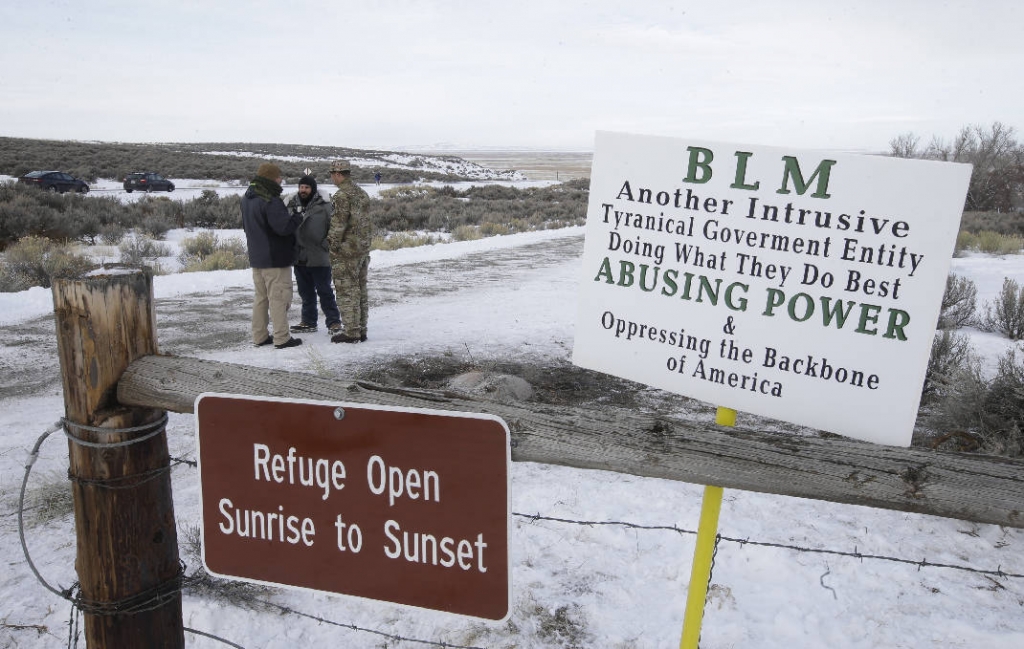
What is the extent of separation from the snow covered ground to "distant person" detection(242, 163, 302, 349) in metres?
2.16

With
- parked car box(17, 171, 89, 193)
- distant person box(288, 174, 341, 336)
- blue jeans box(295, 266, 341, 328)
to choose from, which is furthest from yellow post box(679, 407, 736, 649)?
parked car box(17, 171, 89, 193)

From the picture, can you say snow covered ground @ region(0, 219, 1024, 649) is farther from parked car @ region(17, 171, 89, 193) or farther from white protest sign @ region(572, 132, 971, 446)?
parked car @ region(17, 171, 89, 193)

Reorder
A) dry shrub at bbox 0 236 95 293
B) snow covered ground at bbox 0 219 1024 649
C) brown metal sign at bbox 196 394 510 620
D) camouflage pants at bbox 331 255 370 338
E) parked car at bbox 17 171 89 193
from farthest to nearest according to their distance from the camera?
parked car at bbox 17 171 89 193 → dry shrub at bbox 0 236 95 293 → camouflage pants at bbox 331 255 370 338 → snow covered ground at bbox 0 219 1024 649 → brown metal sign at bbox 196 394 510 620

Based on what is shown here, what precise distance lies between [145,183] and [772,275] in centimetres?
3466

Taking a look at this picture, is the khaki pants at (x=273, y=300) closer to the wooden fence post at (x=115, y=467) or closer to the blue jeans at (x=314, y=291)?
the blue jeans at (x=314, y=291)

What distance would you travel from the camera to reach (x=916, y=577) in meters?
3.47

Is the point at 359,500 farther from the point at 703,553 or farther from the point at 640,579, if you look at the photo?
the point at 640,579

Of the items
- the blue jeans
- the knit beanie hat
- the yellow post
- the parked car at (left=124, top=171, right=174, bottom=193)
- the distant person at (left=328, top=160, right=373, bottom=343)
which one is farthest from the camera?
the parked car at (left=124, top=171, right=174, bottom=193)

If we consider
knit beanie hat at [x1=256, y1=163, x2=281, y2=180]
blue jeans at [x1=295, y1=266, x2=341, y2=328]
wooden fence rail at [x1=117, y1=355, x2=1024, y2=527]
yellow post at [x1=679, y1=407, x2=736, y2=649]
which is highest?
knit beanie hat at [x1=256, y1=163, x2=281, y2=180]

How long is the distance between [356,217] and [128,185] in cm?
2900

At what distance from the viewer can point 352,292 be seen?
720 centimetres

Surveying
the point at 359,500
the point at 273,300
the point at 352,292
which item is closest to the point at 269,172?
the point at 273,300

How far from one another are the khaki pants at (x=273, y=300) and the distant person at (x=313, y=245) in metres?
0.36

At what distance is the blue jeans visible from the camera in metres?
7.62
